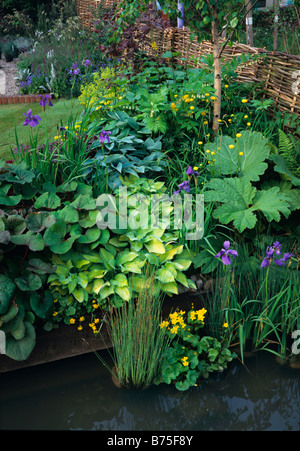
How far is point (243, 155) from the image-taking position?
3547 millimetres

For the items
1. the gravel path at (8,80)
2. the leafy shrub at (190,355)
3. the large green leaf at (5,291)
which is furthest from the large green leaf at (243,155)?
the gravel path at (8,80)

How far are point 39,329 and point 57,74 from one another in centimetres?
580

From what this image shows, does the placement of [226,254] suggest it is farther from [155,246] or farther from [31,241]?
[31,241]

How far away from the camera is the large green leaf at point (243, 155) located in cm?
341

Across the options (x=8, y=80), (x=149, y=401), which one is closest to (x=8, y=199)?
(x=149, y=401)

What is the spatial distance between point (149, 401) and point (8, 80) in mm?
7438

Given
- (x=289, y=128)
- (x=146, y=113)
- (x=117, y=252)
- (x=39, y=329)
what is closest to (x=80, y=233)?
(x=117, y=252)

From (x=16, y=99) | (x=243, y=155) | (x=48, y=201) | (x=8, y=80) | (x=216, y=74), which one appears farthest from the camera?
(x=8, y=80)

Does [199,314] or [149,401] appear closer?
[149,401]

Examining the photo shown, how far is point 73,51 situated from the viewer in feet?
27.7

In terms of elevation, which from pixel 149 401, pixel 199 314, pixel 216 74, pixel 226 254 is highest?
pixel 216 74

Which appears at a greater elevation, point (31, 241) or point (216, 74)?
point (216, 74)

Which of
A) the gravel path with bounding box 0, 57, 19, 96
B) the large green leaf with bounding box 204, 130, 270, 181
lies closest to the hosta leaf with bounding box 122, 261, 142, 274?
the large green leaf with bounding box 204, 130, 270, 181
